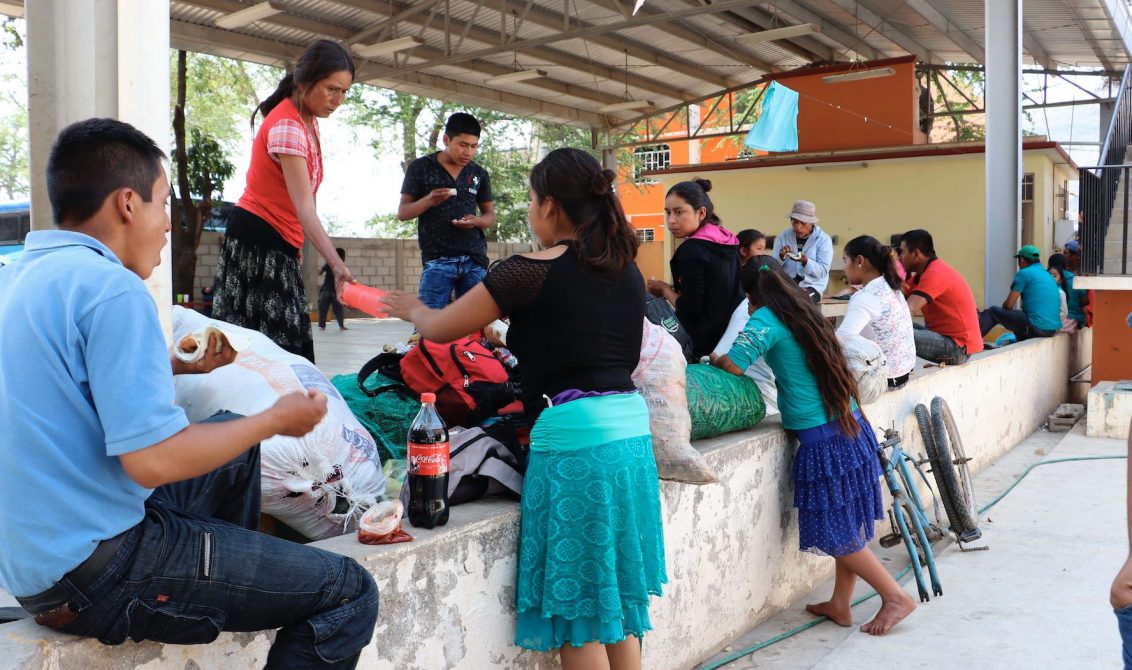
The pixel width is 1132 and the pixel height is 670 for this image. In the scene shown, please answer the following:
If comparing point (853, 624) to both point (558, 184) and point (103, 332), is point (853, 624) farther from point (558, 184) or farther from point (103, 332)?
point (103, 332)

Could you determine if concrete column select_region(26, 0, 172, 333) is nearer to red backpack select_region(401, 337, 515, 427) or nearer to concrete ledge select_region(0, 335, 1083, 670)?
concrete ledge select_region(0, 335, 1083, 670)

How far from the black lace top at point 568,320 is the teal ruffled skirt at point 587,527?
3.4 inches

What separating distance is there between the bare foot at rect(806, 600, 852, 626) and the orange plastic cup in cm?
257

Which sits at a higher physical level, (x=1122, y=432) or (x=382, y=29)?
(x=382, y=29)

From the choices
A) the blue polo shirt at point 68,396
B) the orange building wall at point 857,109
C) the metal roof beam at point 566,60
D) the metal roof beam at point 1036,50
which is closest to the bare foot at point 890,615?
the blue polo shirt at point 68,396

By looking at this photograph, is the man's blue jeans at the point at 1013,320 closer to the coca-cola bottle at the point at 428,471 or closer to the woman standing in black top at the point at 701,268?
the woman standing in black top at the point at 701,268

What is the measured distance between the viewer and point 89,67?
246 cm

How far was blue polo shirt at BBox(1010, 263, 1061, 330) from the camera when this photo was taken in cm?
965

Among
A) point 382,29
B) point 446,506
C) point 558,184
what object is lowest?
point 446,506

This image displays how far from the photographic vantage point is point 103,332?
57.9 inches

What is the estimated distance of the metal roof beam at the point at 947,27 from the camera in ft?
47.2

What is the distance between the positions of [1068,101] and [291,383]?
21.2 meters

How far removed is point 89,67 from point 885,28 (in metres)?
15.7

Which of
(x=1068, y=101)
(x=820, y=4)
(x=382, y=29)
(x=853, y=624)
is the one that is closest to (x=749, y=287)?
(x=853, y=624)
